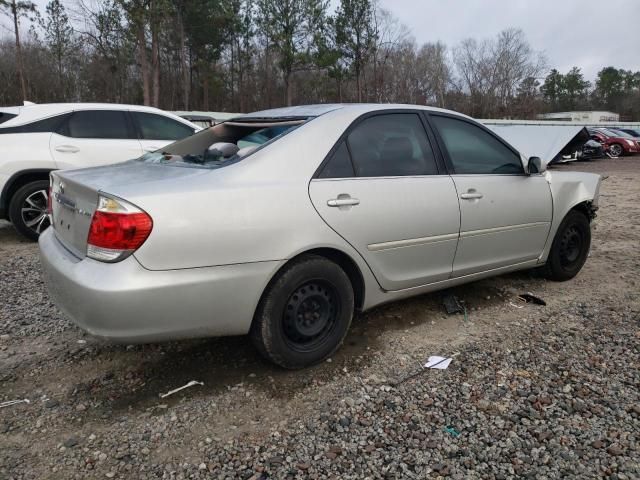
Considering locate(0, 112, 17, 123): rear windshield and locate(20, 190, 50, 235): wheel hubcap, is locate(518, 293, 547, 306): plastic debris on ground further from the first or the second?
locate(0, 112, 17, 123): rear windshield

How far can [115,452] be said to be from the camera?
2219 mm

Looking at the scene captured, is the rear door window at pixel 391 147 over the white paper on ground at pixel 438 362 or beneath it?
over

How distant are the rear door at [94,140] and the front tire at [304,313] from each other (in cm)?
440

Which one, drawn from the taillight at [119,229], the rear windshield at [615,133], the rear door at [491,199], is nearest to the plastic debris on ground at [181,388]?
the taillight at [119,229]

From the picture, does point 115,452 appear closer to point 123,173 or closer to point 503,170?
point 123,173

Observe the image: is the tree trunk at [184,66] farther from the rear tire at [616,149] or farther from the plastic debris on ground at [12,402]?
the plastic debris on ground at [12,402]

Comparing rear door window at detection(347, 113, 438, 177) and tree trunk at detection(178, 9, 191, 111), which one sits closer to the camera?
rear door window at detection(347, 113, 438, 177)

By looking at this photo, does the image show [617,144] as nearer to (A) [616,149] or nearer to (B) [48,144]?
(A) [616,149]

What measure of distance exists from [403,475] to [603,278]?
11.8 feet

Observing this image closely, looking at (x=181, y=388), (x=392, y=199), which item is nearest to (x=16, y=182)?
(x=181, y=388)

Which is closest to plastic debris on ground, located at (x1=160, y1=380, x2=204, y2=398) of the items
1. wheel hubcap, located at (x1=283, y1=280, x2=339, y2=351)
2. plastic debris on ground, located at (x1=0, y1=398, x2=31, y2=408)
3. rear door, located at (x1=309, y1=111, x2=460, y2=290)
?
wheel hubcap, located at (x1=283, y1=280, x2=339, y2=351)

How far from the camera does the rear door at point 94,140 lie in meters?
5.96

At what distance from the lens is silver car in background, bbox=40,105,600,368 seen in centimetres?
234

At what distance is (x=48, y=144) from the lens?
5.85 metres
